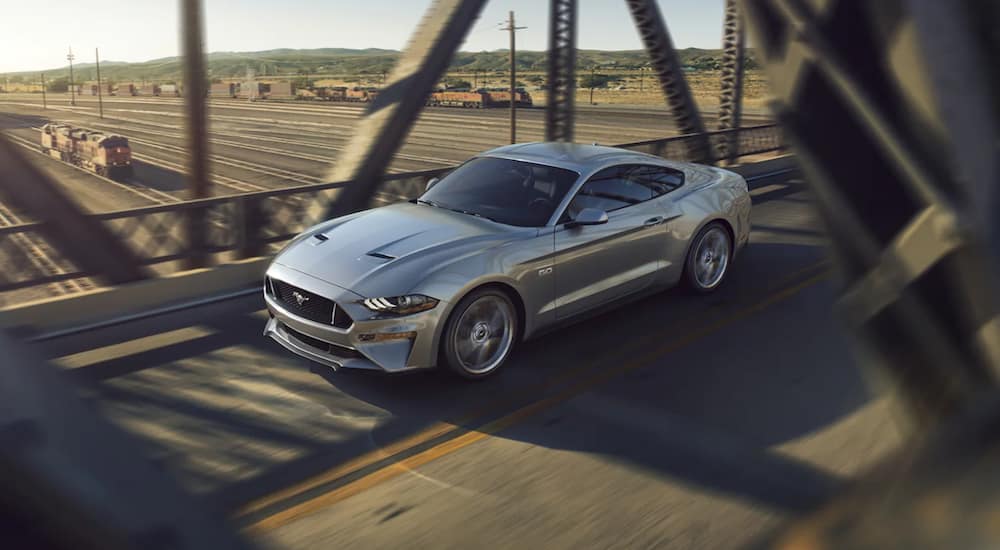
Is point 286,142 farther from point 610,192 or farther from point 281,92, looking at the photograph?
point 281,92

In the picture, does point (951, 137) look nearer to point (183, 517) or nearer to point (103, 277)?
point (183, 517)

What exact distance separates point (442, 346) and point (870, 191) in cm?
465

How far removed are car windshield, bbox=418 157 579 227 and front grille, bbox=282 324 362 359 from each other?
1.80 meters

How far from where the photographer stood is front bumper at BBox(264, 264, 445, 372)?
5789 mm

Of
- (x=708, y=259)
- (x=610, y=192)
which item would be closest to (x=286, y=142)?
(x=708, y=259)

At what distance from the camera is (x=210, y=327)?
7.70 m

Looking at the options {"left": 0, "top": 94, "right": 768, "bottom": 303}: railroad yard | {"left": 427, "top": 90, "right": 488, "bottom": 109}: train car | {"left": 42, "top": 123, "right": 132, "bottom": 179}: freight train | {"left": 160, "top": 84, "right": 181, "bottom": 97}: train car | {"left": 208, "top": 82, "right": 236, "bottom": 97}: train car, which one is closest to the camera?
{"left": 0, "top": 94, "right": 768, "bottom": 303}: railroad yard

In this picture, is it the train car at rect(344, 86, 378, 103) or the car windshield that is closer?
the car windshield

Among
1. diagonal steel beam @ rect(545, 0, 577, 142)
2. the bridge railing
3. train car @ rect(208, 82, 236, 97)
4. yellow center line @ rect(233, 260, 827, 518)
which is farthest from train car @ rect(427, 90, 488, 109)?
yellow center line @ rect(233, 260, 827, 518)

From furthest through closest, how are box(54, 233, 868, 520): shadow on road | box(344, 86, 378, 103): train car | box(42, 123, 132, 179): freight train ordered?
box(344, 86, 378, 103): train car → box(42, 123, 132, 179): freight train → box(54, 233, 868, 520): shadow on road

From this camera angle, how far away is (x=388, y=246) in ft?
20.7

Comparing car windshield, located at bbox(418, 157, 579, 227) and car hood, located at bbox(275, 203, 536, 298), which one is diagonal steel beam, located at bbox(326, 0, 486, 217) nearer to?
car windshield, located at bbox(418, 157, 579, 227)

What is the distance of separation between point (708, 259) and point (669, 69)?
8702 mm

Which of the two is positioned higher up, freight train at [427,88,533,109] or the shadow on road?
freight train at [427,88,533,109]
